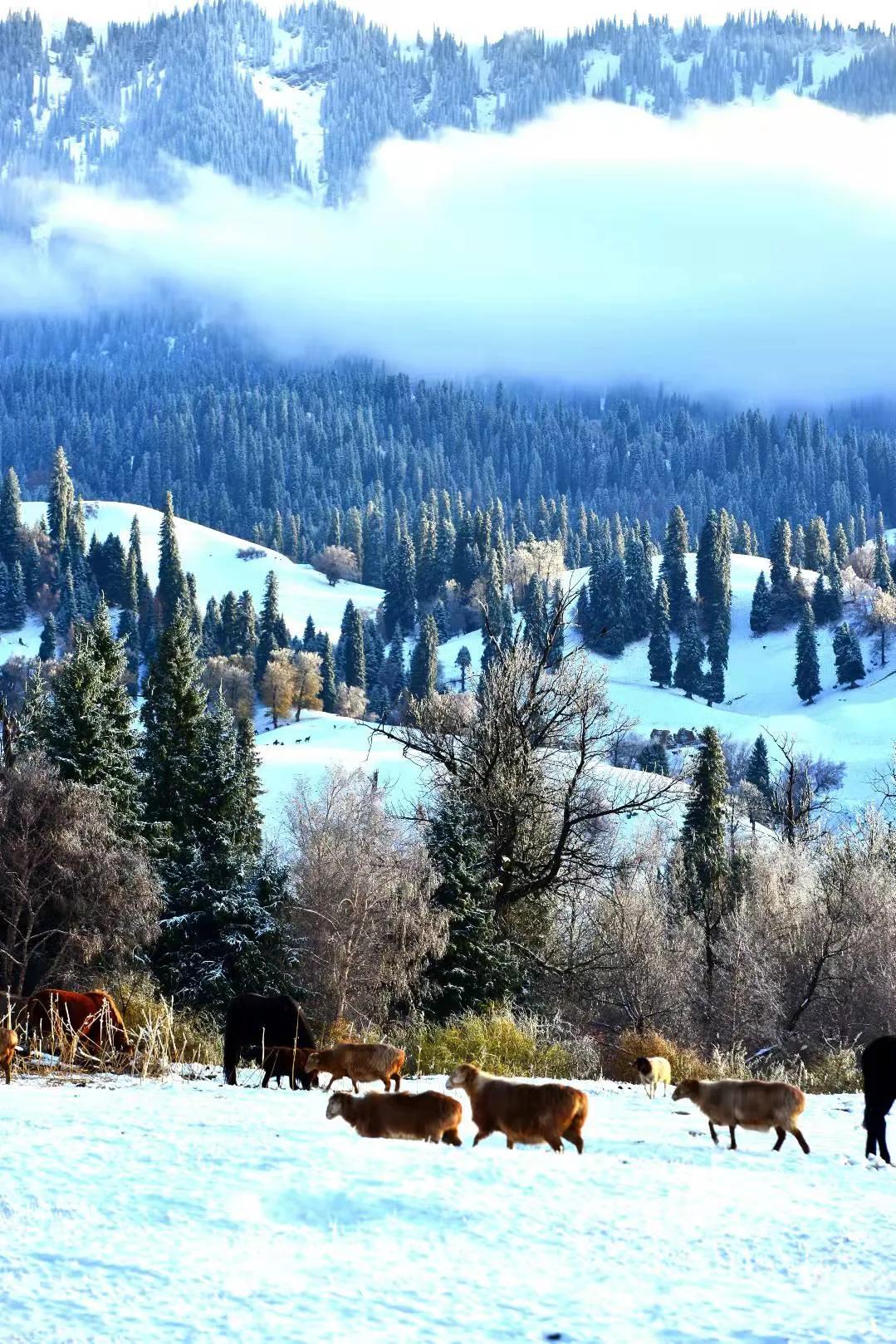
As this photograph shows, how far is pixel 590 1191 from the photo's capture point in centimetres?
934

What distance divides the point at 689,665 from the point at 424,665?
3540cm

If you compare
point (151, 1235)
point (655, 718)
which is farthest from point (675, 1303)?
point (655, 718)

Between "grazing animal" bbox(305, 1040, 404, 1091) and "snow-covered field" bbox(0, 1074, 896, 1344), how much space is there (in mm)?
1531

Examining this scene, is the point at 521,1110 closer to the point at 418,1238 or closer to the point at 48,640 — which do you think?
the point at 418,1238

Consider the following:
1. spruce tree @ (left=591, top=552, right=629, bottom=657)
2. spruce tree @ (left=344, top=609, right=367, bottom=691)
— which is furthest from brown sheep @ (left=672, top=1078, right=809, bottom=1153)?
spruce tree @ (left=591, top=552, right=629, bottom=657)

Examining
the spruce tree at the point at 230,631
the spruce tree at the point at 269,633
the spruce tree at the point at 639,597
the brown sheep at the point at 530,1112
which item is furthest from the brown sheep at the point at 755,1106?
the spruce tree at the point at 639,597

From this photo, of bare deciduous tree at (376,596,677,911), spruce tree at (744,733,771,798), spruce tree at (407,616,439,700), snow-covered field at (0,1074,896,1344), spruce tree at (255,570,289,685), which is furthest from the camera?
spruce tree at (255,570,289,685)

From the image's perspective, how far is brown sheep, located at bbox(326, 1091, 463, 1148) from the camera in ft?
35.5

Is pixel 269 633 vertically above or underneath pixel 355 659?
above

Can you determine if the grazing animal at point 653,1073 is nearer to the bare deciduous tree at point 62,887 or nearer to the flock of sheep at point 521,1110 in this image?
the flock of sheep at point 521,1110

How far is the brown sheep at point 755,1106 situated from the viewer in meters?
11.0

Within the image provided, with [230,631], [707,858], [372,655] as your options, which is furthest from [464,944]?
[372,655]

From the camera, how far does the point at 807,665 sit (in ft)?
577

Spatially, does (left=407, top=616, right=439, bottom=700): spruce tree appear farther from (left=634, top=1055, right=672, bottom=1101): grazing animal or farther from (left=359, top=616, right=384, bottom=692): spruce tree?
(left=634, top=1055, right=672, bottom=1101): grazing animal
